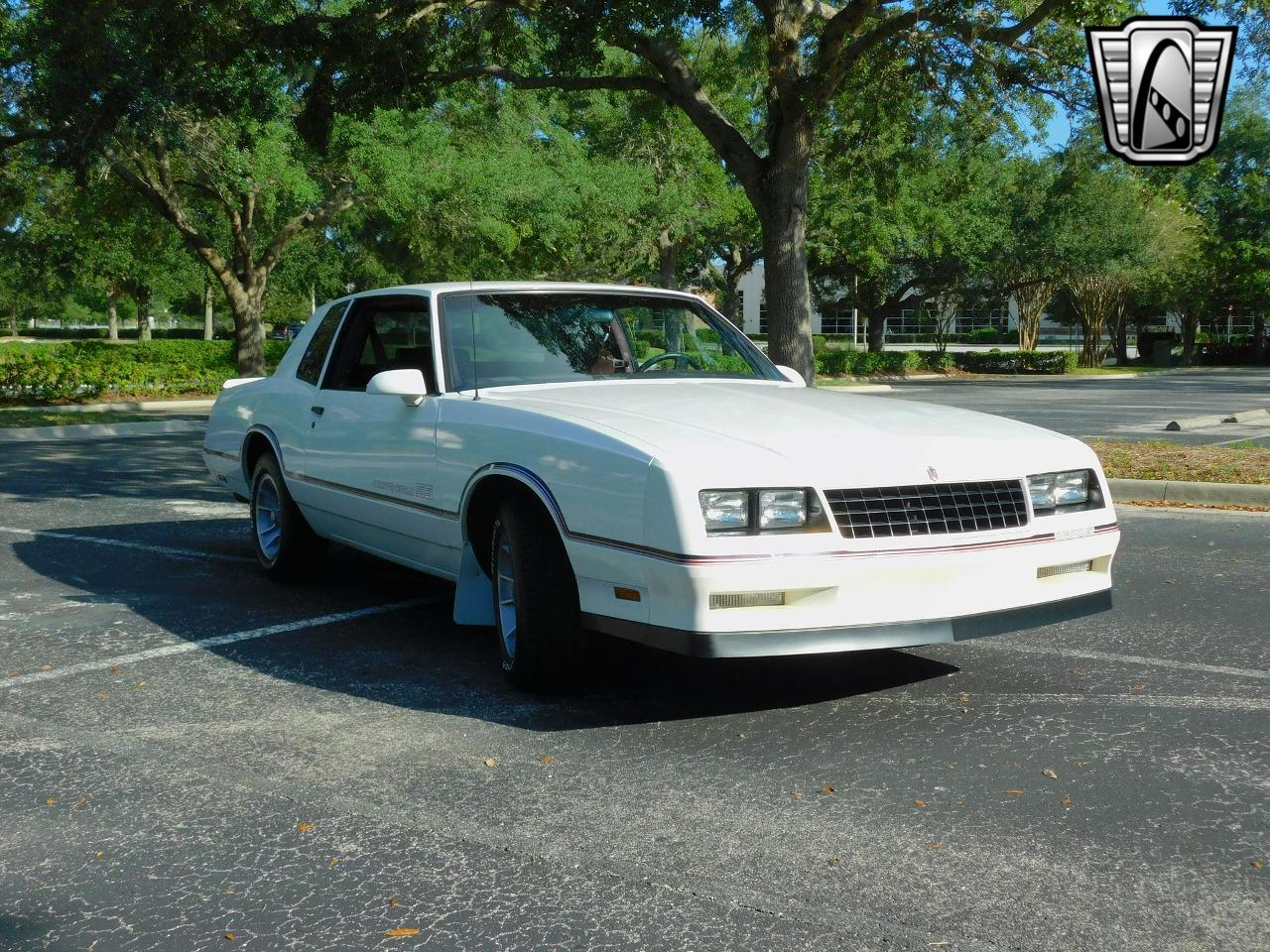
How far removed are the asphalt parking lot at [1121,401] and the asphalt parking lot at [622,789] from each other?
12323mm

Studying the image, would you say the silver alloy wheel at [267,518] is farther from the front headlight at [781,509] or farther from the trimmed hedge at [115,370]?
the trimmed hedge at [115,370]

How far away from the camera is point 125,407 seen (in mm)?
26266

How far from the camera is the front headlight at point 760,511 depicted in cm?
452

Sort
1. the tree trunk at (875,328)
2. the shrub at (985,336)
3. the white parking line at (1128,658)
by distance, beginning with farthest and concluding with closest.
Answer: the shrub at (985,336) → the tree trunk at (875,328) → the white parking line at (1128,658)

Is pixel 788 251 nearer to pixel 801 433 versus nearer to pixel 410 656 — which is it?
pixel 410 656

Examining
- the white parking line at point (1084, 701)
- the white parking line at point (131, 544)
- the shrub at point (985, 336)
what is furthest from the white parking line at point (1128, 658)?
the shrub at point (985, 336)

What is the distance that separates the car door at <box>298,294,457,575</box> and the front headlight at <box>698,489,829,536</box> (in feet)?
5.41

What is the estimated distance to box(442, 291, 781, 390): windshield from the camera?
20.2 feet

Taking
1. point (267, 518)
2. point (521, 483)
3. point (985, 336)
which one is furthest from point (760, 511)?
point (985, 336)

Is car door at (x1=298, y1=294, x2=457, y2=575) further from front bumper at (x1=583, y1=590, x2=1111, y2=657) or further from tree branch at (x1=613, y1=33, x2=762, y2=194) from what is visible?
tree branch at (x1=613, y1=33, x2=762, y2=194)

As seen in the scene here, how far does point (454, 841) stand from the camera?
12.5 feet

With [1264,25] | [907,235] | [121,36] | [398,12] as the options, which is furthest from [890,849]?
[907,235]

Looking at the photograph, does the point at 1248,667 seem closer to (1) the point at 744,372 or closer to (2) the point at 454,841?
(1) the point at 744,372

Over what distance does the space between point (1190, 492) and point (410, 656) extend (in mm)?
7850
